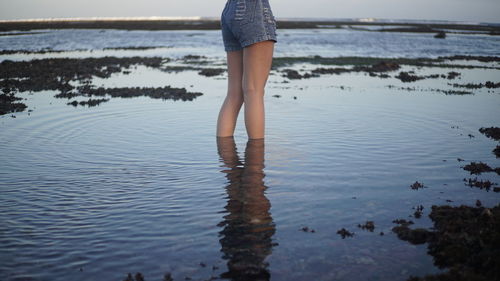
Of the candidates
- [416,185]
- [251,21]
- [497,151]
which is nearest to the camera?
[416,185]

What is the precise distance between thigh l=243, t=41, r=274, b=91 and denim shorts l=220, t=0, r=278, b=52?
13 centimetres

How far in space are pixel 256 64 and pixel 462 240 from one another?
4.55 meters

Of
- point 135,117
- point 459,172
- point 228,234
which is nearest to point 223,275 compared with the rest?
point 228,234

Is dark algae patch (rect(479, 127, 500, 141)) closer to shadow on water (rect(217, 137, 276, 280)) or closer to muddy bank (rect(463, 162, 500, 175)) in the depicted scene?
muddy bank (rect(463, 162, 500, 175))

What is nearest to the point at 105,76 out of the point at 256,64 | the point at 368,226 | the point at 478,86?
the point at 256,64

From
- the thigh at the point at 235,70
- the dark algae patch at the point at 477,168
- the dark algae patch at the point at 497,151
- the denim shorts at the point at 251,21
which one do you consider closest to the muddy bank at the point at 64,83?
the thigh at the point at 235,70

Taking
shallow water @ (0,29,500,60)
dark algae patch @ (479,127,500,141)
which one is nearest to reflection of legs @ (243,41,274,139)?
dark algae patch @ (479,127,500,141)

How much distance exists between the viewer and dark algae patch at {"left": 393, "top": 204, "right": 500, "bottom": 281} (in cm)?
334

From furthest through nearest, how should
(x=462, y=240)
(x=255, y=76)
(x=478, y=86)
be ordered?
1. (x=478, y=86)
2. (x=255, y=76)
3. (x=462, y=240)

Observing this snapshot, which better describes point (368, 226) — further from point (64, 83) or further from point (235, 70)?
point (64, 83)

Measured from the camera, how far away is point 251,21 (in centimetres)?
725

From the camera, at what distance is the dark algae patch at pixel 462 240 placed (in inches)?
131

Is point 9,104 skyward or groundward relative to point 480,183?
skyward

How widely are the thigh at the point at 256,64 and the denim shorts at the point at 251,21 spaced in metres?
0.13
